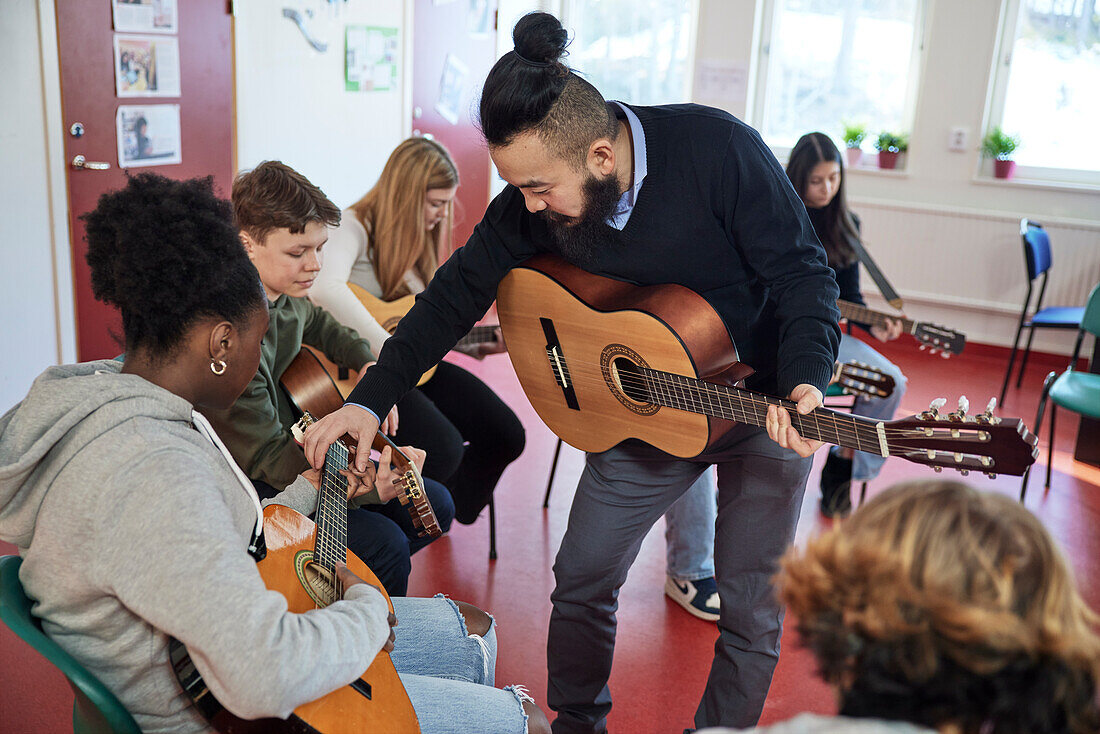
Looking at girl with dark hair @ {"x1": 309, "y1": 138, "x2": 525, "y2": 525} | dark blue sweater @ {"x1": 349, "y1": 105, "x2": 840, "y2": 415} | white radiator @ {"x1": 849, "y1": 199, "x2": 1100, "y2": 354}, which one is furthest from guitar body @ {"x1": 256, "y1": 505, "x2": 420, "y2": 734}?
white radiator @ {"x1": 849, "y1": 199, "x2": 1100, "y2": 354}

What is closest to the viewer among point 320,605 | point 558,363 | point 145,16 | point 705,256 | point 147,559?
point 147,559

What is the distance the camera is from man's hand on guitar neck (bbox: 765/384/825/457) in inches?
65.3

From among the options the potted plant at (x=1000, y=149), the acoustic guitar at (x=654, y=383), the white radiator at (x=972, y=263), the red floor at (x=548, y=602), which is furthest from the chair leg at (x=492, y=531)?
the potted plant at (x=1000, y=149)

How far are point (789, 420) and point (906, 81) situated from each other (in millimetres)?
5215

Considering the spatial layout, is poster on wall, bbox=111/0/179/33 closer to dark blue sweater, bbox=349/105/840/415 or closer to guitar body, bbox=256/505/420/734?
dark blue sweater, bbox=349/105/840/415

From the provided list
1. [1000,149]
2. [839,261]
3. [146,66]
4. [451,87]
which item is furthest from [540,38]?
[1000,149]

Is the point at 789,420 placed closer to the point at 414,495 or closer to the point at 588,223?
the point at 588,223

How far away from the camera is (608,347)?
200 centimetres

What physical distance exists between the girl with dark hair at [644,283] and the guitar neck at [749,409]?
0.11 ft

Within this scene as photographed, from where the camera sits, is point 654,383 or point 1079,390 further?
point 1079,390

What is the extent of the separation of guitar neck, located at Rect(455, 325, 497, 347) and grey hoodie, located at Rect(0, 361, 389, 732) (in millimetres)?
2008

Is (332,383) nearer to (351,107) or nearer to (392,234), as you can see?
(392,234)

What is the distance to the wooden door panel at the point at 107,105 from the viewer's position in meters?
3.53

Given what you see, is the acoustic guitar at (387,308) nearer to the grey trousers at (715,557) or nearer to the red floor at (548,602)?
the red floor at (548,602)
